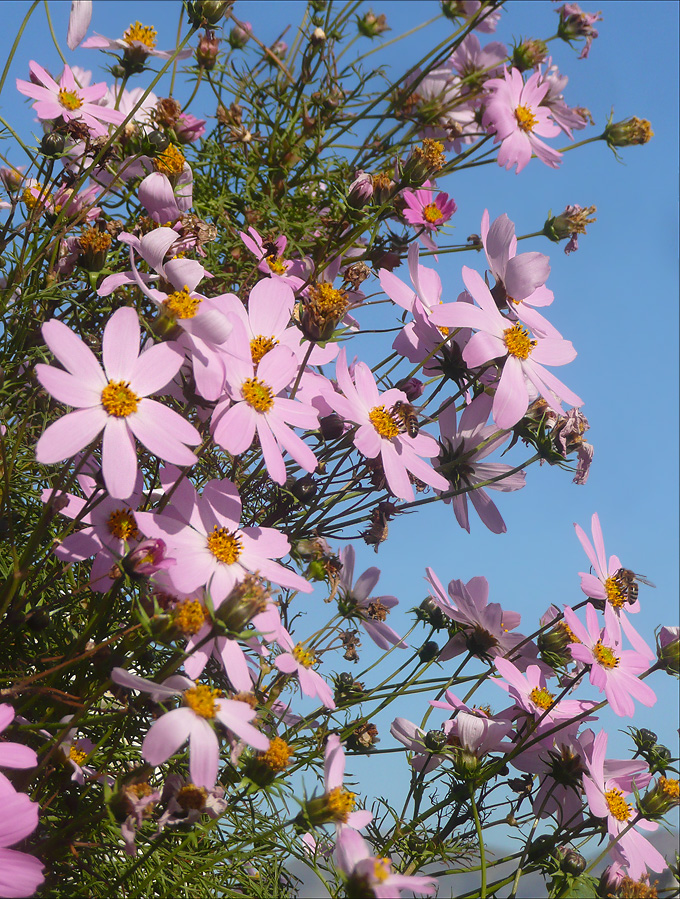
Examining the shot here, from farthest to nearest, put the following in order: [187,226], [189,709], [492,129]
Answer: [492,129]
[187,226]
[189,709]

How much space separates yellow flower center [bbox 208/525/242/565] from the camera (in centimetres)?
53

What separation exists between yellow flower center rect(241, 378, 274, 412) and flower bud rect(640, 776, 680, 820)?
48cm

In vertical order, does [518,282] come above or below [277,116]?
below

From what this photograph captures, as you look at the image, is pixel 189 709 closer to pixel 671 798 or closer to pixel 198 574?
pixel 198 574

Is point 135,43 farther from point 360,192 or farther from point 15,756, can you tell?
point 15,756

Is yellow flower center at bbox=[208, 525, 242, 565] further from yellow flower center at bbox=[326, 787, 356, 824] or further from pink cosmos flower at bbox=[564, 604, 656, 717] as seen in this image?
pink cosmos flower at bbox=[564, 604, 656, 717]

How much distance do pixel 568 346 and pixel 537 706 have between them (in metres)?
0.32

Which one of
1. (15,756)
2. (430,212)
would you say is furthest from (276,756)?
(430,212)

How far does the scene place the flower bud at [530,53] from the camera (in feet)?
3.46

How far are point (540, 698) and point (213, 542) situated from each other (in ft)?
1.08

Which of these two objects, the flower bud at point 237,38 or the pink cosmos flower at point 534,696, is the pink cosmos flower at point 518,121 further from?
the pink cosmos flower at point 534,696

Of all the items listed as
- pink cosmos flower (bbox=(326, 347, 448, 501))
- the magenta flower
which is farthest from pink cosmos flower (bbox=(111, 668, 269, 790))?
pink cosmos flower (bbox=(326, 347, 448, 501))

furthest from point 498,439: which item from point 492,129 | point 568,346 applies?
point 492,129

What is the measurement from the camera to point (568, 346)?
0.75 meters
